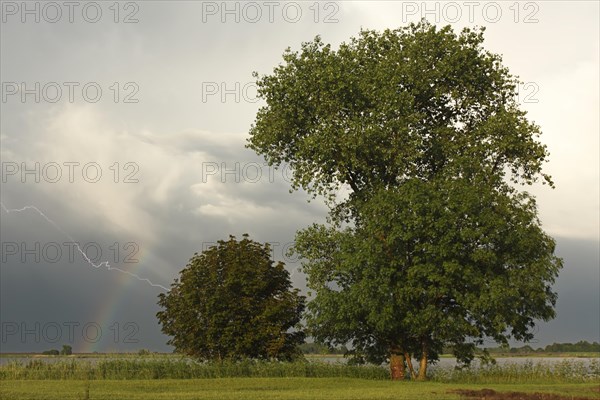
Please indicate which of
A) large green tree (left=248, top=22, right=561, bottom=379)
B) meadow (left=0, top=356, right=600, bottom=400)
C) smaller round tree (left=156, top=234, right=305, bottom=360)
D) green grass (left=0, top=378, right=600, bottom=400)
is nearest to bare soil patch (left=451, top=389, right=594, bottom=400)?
meadow (left=0, top=356, right=600, bottom=400)

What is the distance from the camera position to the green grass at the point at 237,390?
33281 millimetres

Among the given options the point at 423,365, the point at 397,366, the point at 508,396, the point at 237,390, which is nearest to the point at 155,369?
the point at 237,390

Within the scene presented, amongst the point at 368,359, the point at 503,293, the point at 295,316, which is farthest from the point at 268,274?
the point at 503,293

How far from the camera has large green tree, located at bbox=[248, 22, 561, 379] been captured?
46812mm

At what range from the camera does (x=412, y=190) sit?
4741 cm

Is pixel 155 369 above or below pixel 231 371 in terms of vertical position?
above

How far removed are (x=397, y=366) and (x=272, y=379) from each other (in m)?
10.2

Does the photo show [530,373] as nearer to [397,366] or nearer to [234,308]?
[397,366]

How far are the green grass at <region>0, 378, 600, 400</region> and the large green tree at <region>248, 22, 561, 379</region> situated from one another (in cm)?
651

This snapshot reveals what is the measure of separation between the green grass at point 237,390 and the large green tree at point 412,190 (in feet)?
21.3

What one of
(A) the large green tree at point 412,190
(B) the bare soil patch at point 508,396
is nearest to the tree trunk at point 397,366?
(A) the large green tree at point 412,190

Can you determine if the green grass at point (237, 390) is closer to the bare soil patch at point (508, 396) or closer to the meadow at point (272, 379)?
the meadow at point (272, 379)

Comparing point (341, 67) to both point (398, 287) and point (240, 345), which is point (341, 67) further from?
point (240, 345)

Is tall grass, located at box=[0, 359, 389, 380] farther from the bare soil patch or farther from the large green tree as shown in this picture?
the bare soil patch
